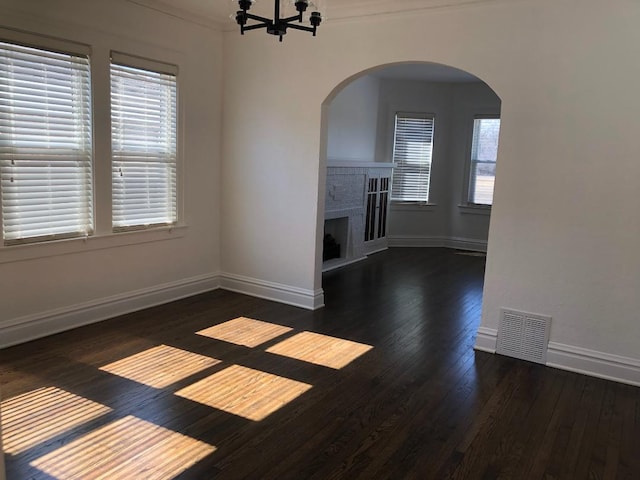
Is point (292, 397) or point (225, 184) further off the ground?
point (225, 184)

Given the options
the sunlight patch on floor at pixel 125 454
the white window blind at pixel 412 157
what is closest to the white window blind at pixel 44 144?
the sunlight patch on floor at pixel 125 454

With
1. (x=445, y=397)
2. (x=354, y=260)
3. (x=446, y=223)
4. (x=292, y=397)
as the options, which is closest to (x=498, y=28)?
(x=445, y=397)

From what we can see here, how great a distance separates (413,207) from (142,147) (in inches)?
206

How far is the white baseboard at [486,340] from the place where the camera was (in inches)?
159

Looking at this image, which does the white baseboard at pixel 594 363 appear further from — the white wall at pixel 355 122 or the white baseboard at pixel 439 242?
the white baseboard at pixel 439 242

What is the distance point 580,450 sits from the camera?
2746 mm

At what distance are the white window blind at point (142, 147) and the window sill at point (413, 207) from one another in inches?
182

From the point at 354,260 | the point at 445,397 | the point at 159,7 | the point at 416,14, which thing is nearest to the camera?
the point at 445,397

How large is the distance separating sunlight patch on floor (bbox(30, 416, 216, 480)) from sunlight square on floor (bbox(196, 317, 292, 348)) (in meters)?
1.34

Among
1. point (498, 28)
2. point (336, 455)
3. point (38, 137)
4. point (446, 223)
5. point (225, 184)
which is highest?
point (498, 28)

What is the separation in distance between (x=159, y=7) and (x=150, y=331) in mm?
2764

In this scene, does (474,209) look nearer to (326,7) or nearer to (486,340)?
(486,340)

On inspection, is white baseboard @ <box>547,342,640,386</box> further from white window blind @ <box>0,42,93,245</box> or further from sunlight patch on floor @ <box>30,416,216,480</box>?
white window blind @ <box>0,42,93,245</box>

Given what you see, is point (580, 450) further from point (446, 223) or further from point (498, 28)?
point (446, 223)
